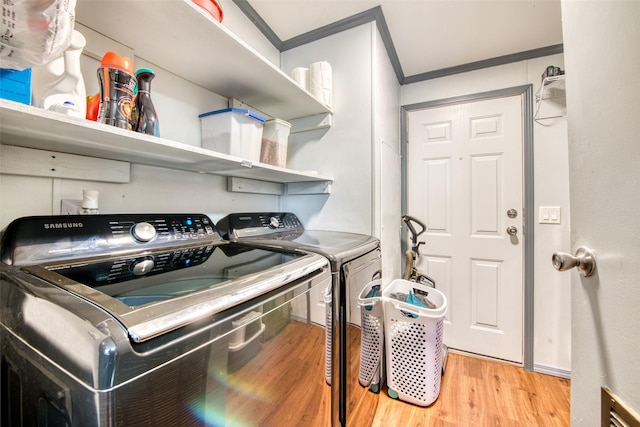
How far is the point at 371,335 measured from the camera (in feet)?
4.82

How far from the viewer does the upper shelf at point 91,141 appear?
21.5 inches

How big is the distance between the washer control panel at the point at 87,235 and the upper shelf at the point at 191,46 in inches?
26.7

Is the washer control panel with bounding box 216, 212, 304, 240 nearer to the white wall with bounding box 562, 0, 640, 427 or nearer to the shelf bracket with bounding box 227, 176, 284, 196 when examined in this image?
the shelf bracket with bounding box 227, 176, 284, 196

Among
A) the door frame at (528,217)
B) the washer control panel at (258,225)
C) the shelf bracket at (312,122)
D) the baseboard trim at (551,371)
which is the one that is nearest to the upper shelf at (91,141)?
the washer control panel at (258,225)

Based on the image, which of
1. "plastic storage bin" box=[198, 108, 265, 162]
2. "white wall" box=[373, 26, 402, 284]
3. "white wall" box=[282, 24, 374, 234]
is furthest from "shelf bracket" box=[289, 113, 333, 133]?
"plastic storage bin" box=[198, 108, 265, 162]

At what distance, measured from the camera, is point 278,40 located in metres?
1.83

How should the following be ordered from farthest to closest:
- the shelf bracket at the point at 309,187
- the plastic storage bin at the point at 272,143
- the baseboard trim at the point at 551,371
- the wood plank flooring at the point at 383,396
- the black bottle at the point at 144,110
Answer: the baseboard trim at the point at 551,371
the shelf bracket at the point at 309,187
the plastic storage bin at the point at 272,143
the black bottle at the point at 144,110
the wood plank flooring at the point at 383,396

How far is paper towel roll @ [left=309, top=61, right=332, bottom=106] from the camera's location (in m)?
1.62

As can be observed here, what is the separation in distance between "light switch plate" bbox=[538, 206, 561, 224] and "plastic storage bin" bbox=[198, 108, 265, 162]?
2.20 meters

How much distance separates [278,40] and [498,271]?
253 cm

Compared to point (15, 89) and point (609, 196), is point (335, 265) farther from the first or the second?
point (15, 89)

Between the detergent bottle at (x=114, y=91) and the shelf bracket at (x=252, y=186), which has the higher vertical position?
the detergent bottle at (x=114, y=91)

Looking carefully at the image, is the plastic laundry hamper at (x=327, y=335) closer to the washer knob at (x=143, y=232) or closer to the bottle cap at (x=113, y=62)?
the washer knob at (x=143, y=232)

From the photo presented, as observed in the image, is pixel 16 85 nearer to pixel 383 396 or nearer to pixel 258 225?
pixel 258 225
